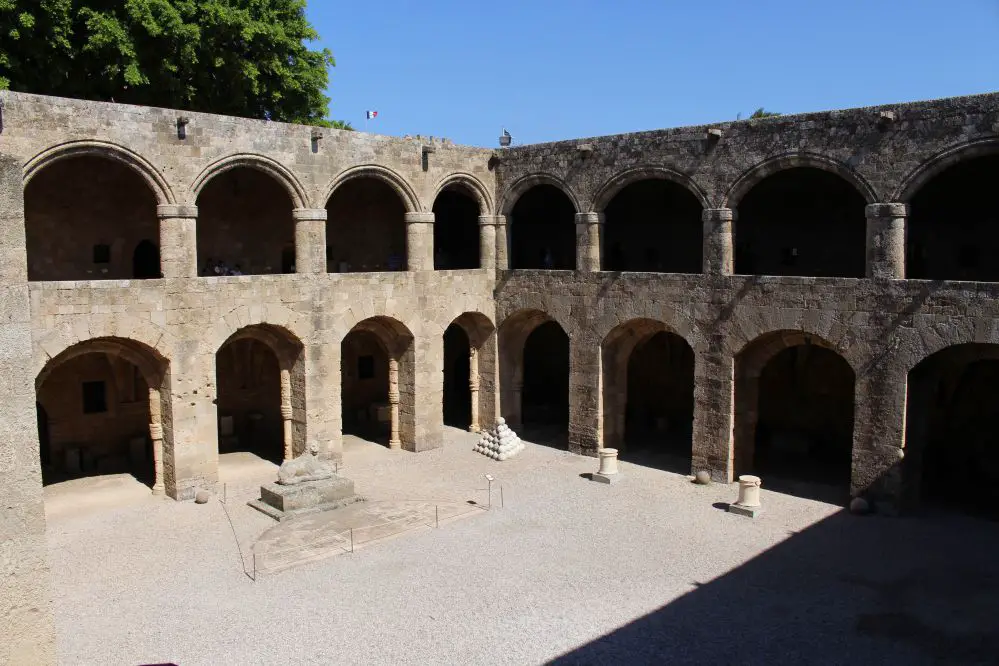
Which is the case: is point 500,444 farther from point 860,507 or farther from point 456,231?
point 456,231

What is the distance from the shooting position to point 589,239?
838 inches

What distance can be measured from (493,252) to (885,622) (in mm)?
13399

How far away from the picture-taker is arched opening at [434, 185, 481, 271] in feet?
89.9

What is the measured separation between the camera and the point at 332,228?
79.2 ft

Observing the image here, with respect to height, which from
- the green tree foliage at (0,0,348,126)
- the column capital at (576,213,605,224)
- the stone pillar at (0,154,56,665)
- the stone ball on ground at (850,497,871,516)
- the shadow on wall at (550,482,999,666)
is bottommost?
the shadow on wall at (550,482,999,666)

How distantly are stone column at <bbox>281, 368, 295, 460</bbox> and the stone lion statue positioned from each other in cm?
253

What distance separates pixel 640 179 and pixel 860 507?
827cm

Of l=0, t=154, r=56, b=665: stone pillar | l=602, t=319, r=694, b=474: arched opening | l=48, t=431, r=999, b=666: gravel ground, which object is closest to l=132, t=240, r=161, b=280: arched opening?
l=48, t=431, r=999, b=666: gravel ground

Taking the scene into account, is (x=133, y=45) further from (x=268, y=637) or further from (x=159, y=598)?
(x=268, y=637)

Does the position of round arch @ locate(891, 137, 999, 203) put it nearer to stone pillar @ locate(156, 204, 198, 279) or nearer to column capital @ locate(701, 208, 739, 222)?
column capital @ locate(701, 208, 739, 222)

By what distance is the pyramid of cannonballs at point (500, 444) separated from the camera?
21.6 m

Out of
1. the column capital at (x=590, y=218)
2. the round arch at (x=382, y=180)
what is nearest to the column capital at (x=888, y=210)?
the column capital at (x=590, y=218)

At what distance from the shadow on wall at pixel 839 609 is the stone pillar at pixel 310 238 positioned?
10186 millimetres

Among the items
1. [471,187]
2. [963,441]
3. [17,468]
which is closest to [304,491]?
[471,187]
